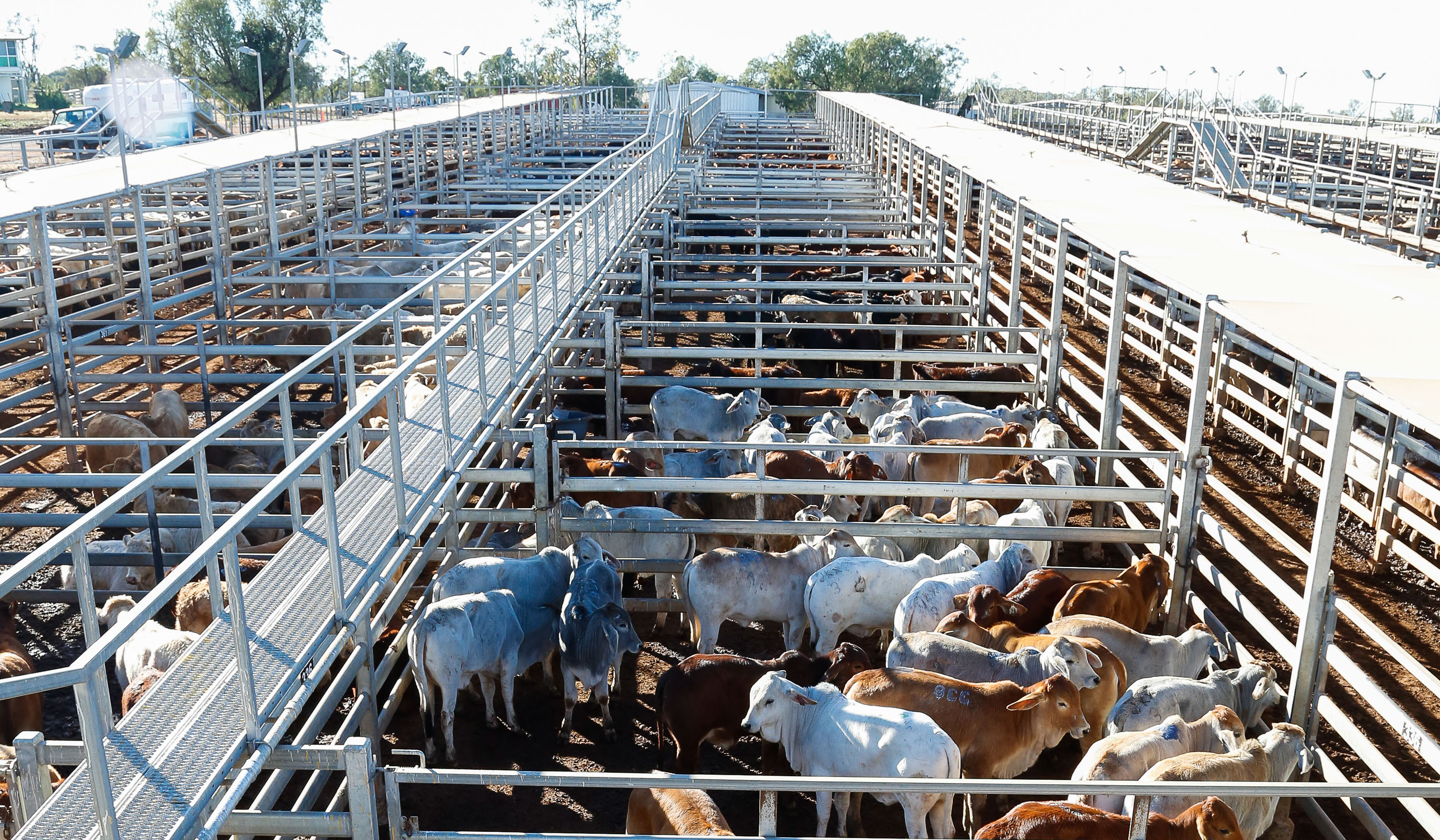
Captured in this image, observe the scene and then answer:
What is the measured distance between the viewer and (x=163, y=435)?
37.0 ft

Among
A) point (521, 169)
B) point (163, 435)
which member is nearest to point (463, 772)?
point (163, 435)

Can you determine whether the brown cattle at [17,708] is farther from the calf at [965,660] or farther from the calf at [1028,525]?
the calf at [1028,525]

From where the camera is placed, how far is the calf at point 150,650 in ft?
19.6

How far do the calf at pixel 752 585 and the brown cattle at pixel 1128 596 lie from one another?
140 centimetres

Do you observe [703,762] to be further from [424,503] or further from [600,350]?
[600,350]

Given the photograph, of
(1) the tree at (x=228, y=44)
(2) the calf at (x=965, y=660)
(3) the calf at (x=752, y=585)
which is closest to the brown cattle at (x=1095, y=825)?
(2) the calf at (x=965, y=660)

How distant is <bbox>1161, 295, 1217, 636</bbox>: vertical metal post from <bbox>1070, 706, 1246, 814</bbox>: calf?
2236mm

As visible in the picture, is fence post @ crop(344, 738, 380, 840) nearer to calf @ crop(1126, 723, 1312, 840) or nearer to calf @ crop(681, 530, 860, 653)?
calf @ crop(1126, 723, 1312, 840)

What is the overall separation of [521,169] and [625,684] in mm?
21826

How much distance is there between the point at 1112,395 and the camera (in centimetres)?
963

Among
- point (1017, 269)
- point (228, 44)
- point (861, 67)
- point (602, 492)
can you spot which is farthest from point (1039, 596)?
point (861, 67)

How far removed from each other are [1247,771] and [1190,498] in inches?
108

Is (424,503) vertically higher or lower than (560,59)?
lower

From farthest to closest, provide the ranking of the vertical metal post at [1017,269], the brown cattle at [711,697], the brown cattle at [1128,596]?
the vertical metal post at [1017,269], the brown cattle at [1128,596], the brown cattle at [711,697]
